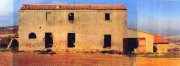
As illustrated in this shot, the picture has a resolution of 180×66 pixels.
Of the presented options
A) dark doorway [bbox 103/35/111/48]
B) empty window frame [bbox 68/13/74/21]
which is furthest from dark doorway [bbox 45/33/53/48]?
dark doorway [bbox 103/35/111/48]

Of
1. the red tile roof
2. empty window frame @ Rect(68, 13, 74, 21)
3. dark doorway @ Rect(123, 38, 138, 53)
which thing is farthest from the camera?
the red tile roof

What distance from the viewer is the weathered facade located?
29938 millimetres

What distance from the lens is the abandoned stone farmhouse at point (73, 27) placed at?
29938 mm

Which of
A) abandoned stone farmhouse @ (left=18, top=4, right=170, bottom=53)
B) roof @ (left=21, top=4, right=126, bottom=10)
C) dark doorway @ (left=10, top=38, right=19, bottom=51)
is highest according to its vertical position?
roof @ (left=21, top=4, right=126, bottom=10)

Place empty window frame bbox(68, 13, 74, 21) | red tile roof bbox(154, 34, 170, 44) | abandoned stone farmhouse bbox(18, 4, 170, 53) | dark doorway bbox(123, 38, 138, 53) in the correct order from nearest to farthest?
abandoned stone farmhouse bbox(18, 4, 170, 53) < dark doorway bbox(123, 38, 138, 53) < empty window frame bbox(68, 13, 74, 21) < red tile roof bbox(154, 34, 170, 44)

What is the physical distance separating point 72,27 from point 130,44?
4275 millimetres

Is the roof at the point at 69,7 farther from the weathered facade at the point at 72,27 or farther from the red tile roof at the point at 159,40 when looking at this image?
the red tile roof at the point at 159,40

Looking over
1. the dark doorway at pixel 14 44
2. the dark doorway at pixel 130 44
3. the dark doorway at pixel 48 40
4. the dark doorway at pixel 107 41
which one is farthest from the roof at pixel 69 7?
the dark doorway at pixel 14 44

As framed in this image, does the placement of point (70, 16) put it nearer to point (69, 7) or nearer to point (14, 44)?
point (69, 7)

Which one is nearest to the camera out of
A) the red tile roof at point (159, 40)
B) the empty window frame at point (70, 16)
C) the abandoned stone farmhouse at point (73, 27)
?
the abandoned stone farmhouse at point (73, 27)

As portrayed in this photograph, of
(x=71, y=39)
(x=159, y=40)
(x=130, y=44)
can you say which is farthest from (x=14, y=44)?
(x=159, y=40)

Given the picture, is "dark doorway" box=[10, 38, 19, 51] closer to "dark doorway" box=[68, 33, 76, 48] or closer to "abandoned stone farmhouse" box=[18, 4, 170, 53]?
"abandoned stone farmhouse" box=[18, 4, 170, 53]

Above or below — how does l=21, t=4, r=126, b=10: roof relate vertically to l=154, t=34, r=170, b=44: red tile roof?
above

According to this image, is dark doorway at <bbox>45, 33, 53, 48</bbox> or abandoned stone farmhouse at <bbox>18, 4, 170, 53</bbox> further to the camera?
dark doorway at <bbox>45, 33, 53, 48</bbox>
